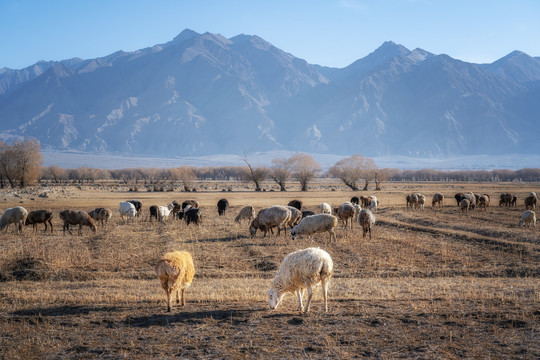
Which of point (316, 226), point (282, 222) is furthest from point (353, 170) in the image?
point (316, 226)

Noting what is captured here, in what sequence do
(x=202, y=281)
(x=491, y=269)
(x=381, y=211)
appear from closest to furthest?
1. (x=202, y=281)
2. (x=491, y=269)
3. (x=381, y=211)

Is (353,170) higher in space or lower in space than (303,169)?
lower

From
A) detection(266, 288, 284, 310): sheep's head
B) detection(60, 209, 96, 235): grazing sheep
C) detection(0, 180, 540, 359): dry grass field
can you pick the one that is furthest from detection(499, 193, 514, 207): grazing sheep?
A: detection(266, 288, 284, 310): sheep's head

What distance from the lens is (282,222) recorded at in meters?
25.0

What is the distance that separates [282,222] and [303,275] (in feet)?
48.4

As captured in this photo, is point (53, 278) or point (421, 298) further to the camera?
point (53, 278)

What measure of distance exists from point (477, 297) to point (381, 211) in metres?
29.3

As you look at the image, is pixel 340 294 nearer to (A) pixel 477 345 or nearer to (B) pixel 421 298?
(B) pixel 421 298

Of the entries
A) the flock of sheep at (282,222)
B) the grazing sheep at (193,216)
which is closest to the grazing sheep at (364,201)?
the flock of sheep at (282,222)

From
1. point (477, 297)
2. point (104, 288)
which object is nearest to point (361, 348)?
point (477, 297)

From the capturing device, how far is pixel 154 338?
8.77 metres

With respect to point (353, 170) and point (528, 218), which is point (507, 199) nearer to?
point (528, 218)

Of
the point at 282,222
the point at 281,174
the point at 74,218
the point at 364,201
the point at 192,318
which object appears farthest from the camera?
the point at 281,174

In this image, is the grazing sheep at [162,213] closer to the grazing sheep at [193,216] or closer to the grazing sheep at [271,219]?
the grazing sheep at [193,216]
